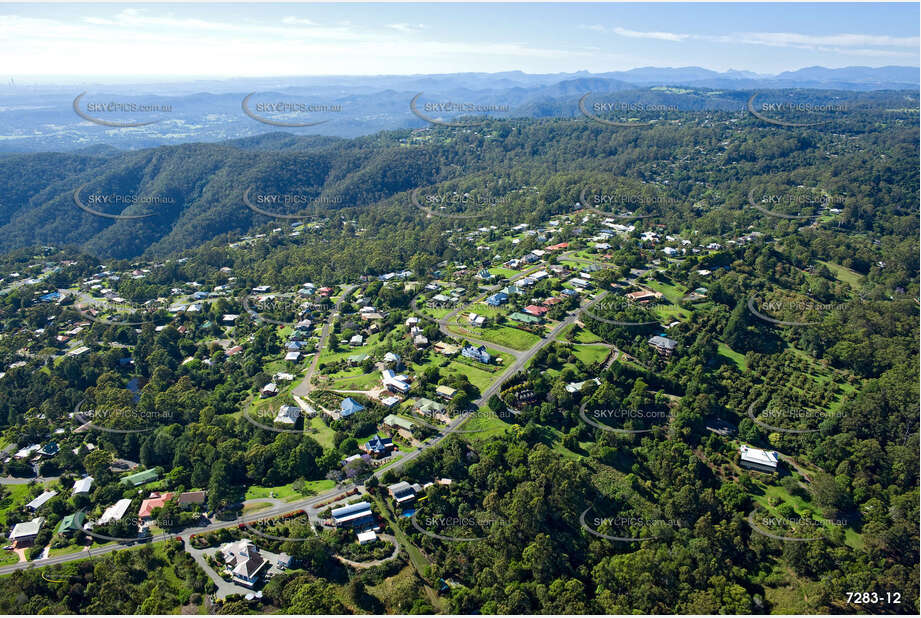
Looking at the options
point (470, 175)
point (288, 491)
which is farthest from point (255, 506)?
point (470, 175)

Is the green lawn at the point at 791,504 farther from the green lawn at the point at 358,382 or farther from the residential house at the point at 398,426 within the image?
the green lawn at the point at 358,382

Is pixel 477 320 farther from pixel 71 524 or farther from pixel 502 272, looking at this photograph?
pixel 71 524

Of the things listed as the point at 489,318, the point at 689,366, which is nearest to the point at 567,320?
the point at 489,318

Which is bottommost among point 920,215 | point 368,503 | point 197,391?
point 197,391

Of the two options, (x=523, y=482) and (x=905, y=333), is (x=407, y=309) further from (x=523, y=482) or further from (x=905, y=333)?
(x=905, y=333)

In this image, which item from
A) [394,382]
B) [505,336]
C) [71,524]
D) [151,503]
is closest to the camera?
[71,524]

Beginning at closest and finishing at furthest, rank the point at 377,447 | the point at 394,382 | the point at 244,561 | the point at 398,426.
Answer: the point at 244,561 < the point at 377,447 < the point at 398,426 < the point at 394,382

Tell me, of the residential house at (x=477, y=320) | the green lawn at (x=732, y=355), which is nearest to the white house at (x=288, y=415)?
the residential house at (x=477, y=320)

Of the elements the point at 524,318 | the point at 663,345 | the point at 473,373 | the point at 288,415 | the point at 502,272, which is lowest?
the point at 288,415
